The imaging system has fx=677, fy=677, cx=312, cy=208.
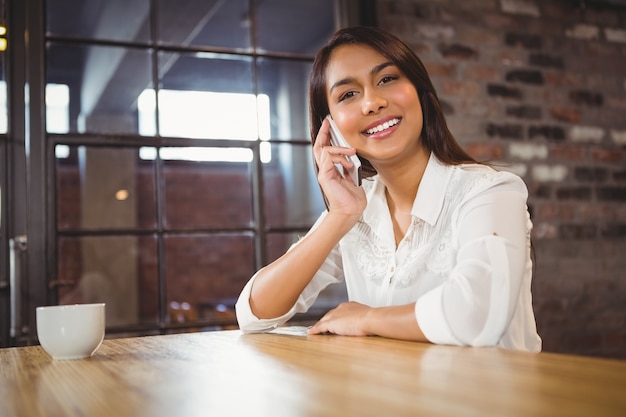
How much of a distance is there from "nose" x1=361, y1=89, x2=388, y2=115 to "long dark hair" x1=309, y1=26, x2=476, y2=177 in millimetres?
94

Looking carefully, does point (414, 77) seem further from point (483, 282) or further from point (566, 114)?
point (566, 114)

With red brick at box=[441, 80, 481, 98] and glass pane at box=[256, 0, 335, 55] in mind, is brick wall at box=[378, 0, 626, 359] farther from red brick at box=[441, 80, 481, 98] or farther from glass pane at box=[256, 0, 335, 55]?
glass pane at box=[256, 0, 335, 55]

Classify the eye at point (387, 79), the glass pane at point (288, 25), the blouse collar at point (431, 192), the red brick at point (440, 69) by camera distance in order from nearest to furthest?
1. the blouse collar at point (431, 192)
2. the eye at point (387, 79)
3. the glass pane at point (288, 25)
4. the red brick at point (440, 69)

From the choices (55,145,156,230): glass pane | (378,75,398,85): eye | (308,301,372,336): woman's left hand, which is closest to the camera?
(308,301,372,336): woman's left hand

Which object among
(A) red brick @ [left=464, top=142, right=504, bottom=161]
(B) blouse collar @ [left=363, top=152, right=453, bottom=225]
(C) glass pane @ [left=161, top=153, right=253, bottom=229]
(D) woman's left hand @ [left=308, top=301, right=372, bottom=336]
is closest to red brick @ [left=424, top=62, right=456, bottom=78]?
(A) red brick @ [left=464, top=142, right=504, bottom=161]

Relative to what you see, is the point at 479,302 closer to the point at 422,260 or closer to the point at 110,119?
the point at 422,260

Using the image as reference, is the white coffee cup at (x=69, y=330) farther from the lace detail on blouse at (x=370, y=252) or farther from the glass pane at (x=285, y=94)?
the glass pane at (x=285, y=94)

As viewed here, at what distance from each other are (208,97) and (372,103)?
140 centimetres

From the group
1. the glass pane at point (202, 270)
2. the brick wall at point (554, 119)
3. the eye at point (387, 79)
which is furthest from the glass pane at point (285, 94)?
the glass pane at point (202, 270)

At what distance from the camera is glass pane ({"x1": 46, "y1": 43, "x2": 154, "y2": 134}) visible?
2.65m

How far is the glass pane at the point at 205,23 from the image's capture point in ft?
9.33

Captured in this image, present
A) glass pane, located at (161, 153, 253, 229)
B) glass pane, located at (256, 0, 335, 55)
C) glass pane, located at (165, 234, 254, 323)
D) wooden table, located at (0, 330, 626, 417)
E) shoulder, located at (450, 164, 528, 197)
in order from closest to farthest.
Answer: wooden table, located at (0, 330, 626, 417)
shoulder, located at (450, 164, 528, 197)
glass pane, located at (256, 0, 335, 55)
glass pane, located at (165, 234, 254, 323)
glass pane, located at (161, 153, 253, 229)

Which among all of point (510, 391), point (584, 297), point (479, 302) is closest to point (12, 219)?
point (479, 302)

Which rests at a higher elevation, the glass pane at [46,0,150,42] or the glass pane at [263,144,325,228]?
the glass pane at [46,0,150,42]
